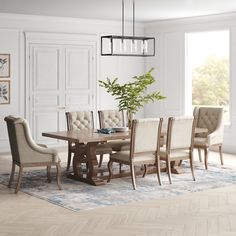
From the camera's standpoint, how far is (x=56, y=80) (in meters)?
10.4

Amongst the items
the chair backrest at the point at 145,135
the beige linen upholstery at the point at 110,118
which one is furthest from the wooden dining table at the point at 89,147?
the beige linen upholstery at the point at 110,118

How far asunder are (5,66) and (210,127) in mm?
3872

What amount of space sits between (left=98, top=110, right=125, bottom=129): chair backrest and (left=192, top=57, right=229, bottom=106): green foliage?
2.70 meters

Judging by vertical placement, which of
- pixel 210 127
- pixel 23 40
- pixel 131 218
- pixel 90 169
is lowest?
pixel 131 218

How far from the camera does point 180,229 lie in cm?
486

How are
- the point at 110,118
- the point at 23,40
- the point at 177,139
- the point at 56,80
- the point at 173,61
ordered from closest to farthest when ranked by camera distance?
the point at 177,139 → the point at 110,118 → the point at 23,40 → the point at 56,80 → the point at 173,61

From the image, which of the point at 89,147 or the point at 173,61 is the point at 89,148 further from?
the point at 173,61

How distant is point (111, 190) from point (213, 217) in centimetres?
164

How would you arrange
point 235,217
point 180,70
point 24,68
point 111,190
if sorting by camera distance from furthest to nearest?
1. point 180,70
2. point 24,68
3. point 111,190
4. point 235,217

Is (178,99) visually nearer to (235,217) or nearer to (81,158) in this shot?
(81,158)

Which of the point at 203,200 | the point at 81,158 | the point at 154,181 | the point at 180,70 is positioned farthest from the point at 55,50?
the point at 203,200

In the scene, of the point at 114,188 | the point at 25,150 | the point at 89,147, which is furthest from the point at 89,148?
the point at 25,150

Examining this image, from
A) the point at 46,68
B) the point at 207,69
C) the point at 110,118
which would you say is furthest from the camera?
the point at 207,69

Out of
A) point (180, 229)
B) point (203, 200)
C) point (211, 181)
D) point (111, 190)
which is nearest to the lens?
point (180, 229)
